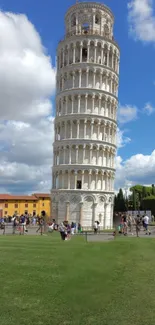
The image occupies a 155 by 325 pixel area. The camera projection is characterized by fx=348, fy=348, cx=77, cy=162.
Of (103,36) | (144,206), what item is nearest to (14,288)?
(103,36)

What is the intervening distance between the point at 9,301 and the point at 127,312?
10.7 feet

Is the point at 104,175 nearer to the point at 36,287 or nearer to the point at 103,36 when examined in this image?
the point at 103,36

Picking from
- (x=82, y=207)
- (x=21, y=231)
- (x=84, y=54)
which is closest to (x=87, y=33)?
(x=84, y=54)

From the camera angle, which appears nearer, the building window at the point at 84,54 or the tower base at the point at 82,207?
the tower base at the point at 82,207

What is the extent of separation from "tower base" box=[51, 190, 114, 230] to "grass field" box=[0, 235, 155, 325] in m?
46.0

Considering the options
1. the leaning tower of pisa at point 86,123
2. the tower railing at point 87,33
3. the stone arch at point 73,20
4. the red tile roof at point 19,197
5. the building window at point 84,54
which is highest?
the stone arch at point 73,20

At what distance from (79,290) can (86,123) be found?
5640cm

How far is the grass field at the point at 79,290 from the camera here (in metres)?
6.62

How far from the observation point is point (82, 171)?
6112 cm

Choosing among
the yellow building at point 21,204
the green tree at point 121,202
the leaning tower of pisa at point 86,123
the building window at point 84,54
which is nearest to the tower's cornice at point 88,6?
the leaning tower of pisa at point 86,123

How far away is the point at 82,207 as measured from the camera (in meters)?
60.9

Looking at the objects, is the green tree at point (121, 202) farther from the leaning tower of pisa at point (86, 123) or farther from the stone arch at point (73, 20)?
the stone arch at point (73, 20)

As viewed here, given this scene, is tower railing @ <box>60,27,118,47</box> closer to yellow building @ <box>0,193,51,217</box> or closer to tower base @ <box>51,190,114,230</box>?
tower base @ <box>51,190,114,230</box>

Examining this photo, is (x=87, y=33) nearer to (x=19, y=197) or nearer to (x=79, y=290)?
(x=79, y=290)
